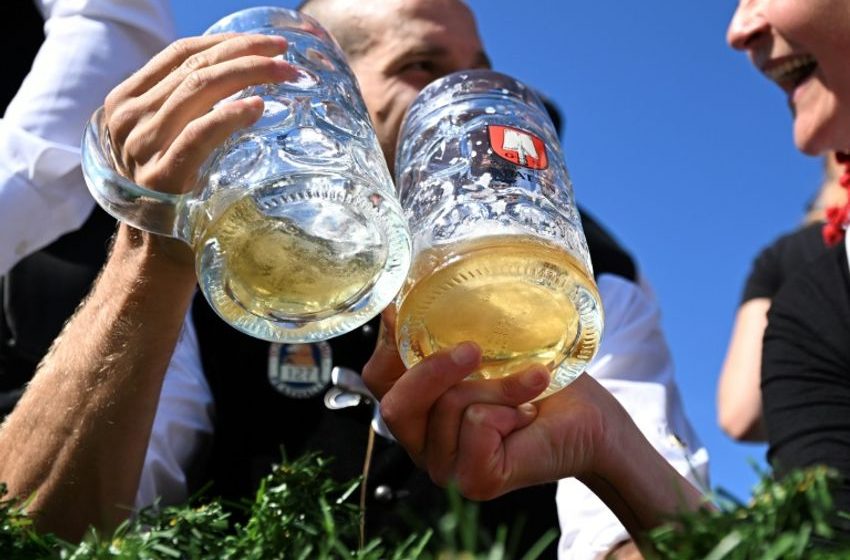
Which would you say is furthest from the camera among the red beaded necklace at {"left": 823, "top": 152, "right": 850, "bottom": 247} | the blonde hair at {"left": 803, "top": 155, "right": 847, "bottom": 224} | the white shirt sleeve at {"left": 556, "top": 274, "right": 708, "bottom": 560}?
the blonde hair at {"left": 803, "top": 155, "right": 847, "bottom": 224}

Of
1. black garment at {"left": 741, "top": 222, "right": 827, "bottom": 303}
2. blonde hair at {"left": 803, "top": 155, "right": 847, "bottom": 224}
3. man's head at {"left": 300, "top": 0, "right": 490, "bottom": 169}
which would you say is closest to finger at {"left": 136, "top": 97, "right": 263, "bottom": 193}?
man's head at {"left": 300, "top": 0, "right": 490, "bottom": 169}

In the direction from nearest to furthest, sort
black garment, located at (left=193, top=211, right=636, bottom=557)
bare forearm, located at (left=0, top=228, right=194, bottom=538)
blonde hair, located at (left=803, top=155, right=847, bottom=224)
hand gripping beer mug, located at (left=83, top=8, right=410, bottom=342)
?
hand gripping beer mug, located at (left=83, top=8, right=410, bottom=342), bare forearm, located at (left=0, top=228, right=194, bottom=538), black garment, located at (left=193, top=211, right=636, bottom=557), blonde hair, located at (left=803, top=155, right=847, bottom=224)

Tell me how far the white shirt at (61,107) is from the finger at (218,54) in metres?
0.45

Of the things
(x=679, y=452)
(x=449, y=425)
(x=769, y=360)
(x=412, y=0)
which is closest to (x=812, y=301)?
(x=769, y=360)

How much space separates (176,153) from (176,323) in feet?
0.89

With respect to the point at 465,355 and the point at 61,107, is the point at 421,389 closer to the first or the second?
the point at 465,355

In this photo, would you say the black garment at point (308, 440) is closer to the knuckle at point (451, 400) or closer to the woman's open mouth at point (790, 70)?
the knuckle at point (451, 400)

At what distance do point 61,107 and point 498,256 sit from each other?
0.74m

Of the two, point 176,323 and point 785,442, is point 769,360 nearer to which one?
point 785,442

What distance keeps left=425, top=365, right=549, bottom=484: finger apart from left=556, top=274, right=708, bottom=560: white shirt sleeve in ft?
0.93

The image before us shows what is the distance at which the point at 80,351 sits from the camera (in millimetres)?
1018

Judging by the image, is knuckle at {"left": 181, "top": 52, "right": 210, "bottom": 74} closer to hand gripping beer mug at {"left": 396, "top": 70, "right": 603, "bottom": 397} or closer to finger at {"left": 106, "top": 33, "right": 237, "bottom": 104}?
finger at {"left": 106, "top": 33, "right": 237, "bottom": 104}

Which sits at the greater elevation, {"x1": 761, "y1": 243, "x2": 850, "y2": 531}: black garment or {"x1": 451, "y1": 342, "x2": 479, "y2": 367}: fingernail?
{"x1": 451, "y1": 342, "x2": 479, "y2": 367}: fingernail

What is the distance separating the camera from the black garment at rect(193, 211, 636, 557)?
1.25 meters
